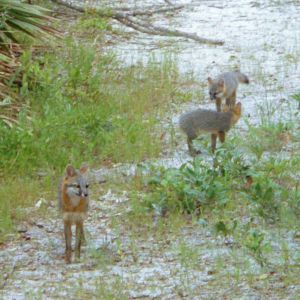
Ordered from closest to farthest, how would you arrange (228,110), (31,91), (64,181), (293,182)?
(64,181) < (293,182) < (228,110) < (31,91)

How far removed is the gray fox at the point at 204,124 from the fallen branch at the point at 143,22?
370cm

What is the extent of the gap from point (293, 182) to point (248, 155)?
Answer: 2.68 ft

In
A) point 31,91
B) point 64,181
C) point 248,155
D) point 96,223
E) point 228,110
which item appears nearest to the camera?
point 64,181

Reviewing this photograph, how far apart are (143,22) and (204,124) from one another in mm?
4957

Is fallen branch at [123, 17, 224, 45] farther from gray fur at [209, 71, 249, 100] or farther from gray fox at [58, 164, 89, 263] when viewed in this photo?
gray fox at [58, 164, 89, 263]

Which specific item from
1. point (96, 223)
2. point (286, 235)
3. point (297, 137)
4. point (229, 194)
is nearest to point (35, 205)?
point (96, 223)

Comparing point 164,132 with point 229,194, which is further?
point 164,132

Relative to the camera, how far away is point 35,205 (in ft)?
28.2

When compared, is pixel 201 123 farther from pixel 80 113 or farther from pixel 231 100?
pixel 231 100

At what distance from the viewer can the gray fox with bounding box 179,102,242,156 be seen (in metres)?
9.89

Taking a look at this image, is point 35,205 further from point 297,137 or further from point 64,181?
point 297,137

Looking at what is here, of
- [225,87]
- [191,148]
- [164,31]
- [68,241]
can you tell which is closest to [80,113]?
[191,148]

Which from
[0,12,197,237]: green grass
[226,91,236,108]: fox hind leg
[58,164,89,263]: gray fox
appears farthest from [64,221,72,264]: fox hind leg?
[226,91,236,108]: fox hind leg

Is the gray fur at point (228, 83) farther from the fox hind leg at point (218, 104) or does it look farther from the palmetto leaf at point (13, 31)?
the palmetto leaf at point (13, 31)
